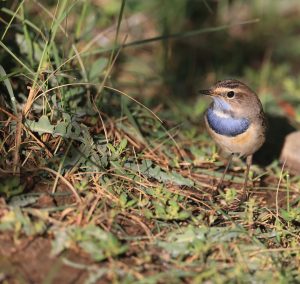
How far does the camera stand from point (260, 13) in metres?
8.49

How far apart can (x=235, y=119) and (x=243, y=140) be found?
0.20 metres

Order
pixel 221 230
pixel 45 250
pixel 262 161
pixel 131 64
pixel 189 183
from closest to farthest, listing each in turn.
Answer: pixel 45 250 < pixel 221 230 < pixel 189 183 < pixel 262 161 < pixel 131 64

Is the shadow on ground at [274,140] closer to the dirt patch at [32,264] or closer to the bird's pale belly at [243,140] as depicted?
the bird's pale belly at [243,140]

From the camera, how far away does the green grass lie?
372 centimetres

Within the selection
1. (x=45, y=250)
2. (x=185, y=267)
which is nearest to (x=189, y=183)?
(x=185, y=267)

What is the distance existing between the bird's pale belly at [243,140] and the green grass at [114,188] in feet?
0.72

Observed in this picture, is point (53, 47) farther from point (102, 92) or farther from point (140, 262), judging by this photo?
point (140, 262)

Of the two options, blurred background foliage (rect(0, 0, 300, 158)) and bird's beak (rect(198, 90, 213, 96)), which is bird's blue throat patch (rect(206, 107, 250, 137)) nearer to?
bird's beak (rect(198, 90, 213, 96))

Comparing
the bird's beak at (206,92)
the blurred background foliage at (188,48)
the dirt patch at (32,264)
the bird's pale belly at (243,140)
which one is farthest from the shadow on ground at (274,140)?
the dirt patch at (32,264)

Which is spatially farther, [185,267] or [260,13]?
[260,13]

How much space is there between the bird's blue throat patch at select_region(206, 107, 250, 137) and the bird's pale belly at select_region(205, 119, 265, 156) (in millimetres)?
31

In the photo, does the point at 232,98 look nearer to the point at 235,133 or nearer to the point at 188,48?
the point at 235,133

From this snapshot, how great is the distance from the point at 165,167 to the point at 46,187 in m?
1.21

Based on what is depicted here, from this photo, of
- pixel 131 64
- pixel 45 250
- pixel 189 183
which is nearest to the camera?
pixel 45 250
